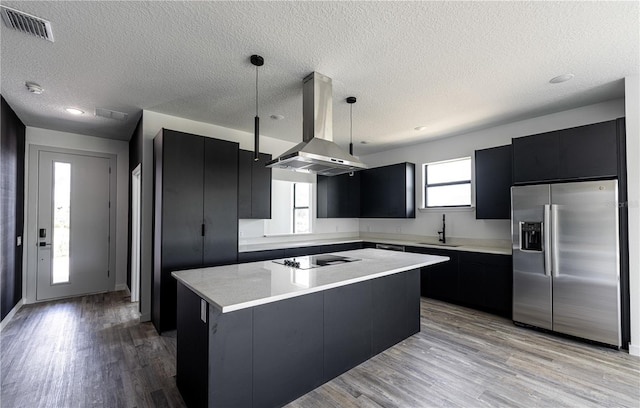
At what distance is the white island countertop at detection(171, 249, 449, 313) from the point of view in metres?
1.63

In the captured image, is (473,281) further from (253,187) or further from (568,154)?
(253,187)

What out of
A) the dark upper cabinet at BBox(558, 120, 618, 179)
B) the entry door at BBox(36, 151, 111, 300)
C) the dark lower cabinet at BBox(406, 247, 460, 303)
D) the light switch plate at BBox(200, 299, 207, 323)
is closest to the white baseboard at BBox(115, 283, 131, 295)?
the entry door at BBox(36, 151, 111, 300)

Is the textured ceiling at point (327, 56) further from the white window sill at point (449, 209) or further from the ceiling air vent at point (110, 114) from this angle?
the white window sill at point (449, 209)

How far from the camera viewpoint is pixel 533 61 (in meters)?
2.46

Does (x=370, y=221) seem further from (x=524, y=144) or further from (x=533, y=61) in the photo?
(x=533, y=61)

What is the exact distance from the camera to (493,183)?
406 cm

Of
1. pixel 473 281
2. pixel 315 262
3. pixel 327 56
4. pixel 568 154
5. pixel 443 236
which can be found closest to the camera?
pixel 327 56

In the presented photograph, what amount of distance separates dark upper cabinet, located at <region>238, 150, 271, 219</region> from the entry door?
105 inches

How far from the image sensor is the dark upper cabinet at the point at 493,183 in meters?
3.91

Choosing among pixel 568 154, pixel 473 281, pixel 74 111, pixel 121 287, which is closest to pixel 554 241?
pixel 568 154

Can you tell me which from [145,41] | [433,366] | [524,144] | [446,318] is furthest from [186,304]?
[524,144]

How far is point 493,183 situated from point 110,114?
5.30 m

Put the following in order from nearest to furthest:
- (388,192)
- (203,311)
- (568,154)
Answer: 1. (203,311)
2. (568,154)
3. (388,192)

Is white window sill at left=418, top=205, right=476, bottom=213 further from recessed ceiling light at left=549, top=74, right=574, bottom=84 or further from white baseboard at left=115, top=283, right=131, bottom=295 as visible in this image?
white baseboard at left=115, top=283, right=131, bottom=295
